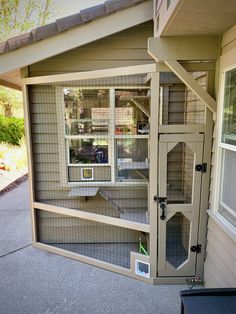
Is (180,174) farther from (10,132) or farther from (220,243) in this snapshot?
(10,132)

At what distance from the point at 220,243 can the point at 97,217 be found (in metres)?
1.39

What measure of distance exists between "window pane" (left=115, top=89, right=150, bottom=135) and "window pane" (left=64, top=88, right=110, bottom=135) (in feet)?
0.47

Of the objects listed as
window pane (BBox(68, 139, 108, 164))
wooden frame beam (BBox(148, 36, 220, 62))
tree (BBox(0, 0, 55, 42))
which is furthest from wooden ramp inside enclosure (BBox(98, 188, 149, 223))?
tree (BBox(0, 0, 55, 42))

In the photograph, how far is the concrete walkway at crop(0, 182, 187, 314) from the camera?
7.42 feet

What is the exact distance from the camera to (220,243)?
2135 millimetres

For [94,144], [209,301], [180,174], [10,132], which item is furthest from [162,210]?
[10,132]

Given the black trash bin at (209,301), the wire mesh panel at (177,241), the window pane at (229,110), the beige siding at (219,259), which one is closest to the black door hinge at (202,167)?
the window pane at (229,110)

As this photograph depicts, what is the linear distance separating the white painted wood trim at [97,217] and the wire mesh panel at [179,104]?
116cm

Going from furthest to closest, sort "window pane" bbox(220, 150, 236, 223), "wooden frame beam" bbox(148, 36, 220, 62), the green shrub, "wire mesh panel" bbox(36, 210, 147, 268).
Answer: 1. the green shrub
2. "wire mesh panel" bbox(36, 210, 147, 268)
3. "wooden frame beam" bbox(148, 36, 220, 62)
4. "window pane" bbox(220, 150, 236, 223)

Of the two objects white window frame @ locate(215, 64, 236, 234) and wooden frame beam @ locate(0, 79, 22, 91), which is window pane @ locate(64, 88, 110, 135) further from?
white window frame @ locate(215, 64, 236, 234)

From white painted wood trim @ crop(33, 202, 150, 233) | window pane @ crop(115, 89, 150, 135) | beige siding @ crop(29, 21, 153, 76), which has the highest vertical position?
beige siding @ crop(29, 21, 153, 76)

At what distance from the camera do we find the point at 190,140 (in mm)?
2336

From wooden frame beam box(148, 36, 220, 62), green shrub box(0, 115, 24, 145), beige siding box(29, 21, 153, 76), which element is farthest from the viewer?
green shrub box(0, 115, 24, 145)

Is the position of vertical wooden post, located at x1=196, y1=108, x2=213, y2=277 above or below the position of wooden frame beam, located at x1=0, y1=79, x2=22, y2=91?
below
